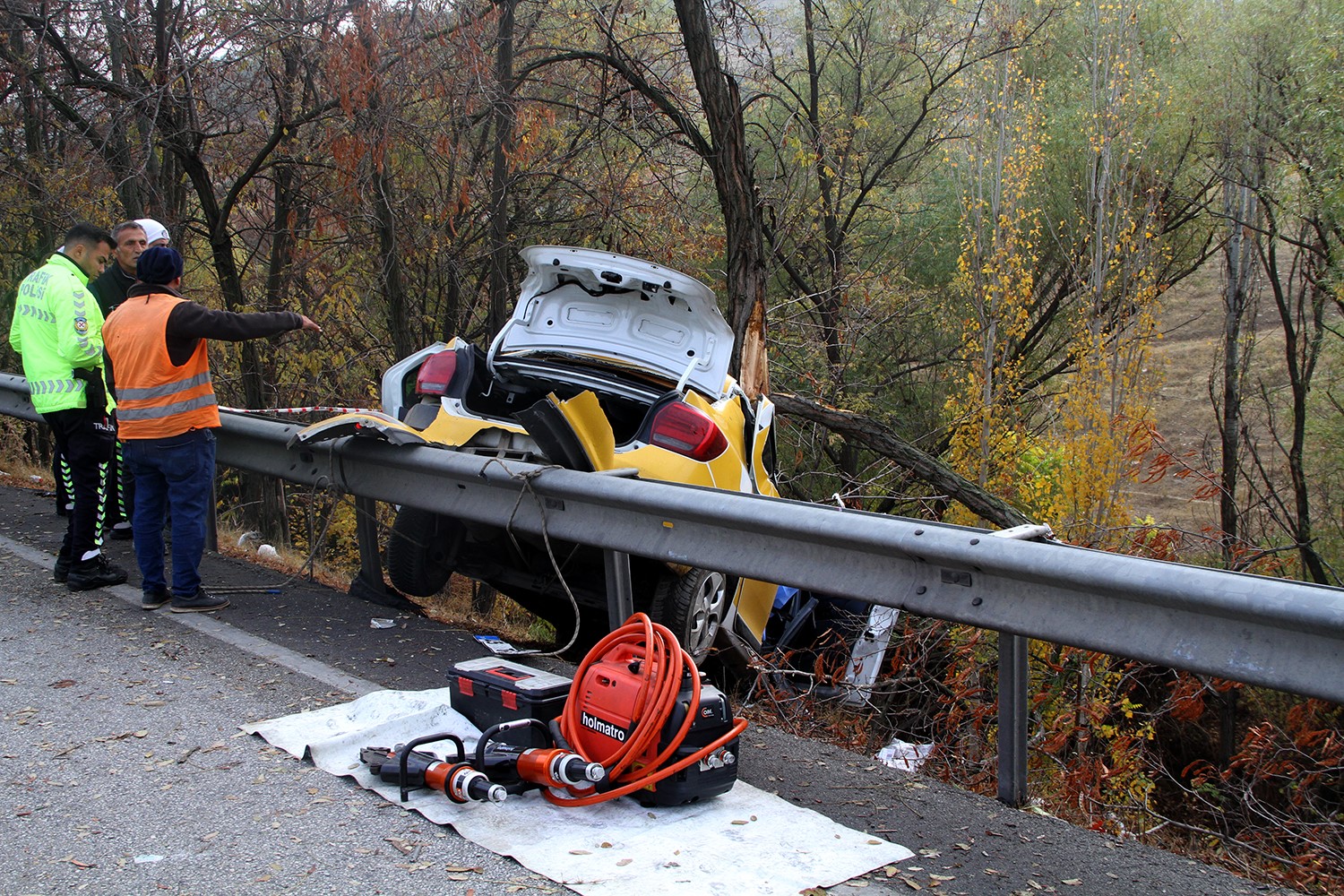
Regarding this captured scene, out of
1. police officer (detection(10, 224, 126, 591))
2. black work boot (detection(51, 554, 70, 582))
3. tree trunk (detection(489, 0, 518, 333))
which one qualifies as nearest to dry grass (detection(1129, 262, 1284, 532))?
tree trunk (detection(489, 0, 518, 333))

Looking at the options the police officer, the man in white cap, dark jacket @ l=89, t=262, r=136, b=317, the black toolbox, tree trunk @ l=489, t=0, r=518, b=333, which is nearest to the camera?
the black toolbox

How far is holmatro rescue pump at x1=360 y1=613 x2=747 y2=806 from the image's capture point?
3.14 m

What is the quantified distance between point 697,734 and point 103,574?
4.02 metres

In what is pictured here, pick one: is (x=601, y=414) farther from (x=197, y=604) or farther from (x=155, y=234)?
(x=155, y=234)

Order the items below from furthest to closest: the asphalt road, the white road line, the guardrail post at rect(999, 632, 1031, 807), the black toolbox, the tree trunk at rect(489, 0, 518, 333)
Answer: the tree trunk at rect(489, 0, 518, 333)
the white road line
the black toolbox
the guardrail post at rect(999, 632, 1031, 807)
the asphalt road

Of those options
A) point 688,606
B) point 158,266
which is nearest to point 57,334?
point 158,266

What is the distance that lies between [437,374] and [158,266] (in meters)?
1.41

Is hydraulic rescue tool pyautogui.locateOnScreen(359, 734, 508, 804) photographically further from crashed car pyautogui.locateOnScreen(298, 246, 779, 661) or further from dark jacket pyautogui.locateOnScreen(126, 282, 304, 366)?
dark jacket pyautogui.locateOnScreen(126, 282, 304, 366)

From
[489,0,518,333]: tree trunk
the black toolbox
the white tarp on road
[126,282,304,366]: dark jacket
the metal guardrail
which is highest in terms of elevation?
[489,0,518,333]: tree trunk

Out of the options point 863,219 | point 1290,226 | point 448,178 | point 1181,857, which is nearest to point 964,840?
point 1181,857

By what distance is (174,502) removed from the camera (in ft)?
17.5

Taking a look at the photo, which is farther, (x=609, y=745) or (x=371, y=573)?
(x=371, y=573)

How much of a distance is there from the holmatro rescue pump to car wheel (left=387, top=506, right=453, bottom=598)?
201cm

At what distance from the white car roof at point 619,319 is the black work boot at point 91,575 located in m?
2.35
